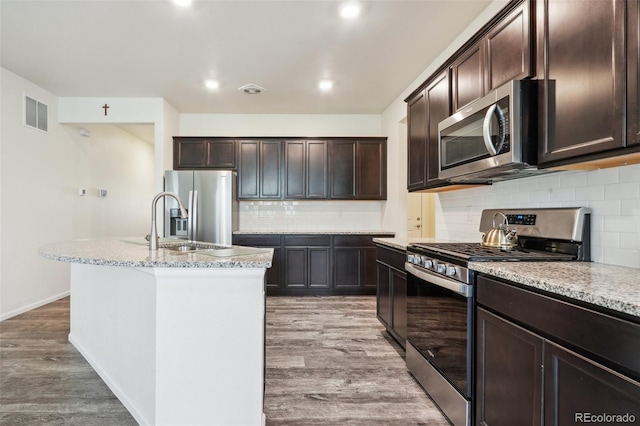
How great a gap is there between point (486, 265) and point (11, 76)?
16.1 ft

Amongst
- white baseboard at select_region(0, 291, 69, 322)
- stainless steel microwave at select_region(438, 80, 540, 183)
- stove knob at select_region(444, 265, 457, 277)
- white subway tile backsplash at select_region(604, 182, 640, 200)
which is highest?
stainless steel microwave at select_region(438, 80, 540, 183)

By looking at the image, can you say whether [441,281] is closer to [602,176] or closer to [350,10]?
[602,176]

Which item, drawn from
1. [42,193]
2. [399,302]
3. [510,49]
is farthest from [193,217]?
[510,49]

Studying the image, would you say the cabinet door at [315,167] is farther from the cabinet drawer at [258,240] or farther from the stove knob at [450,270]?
the stove knob at [450,270]

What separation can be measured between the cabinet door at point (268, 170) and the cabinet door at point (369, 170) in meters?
1.19

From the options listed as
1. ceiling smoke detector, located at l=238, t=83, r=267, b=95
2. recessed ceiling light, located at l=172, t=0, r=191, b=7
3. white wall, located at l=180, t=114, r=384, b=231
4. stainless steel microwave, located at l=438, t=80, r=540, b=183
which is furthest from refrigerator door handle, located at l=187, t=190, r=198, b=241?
stainless steel microwave, located at l=438, t=80, r=540, b=183

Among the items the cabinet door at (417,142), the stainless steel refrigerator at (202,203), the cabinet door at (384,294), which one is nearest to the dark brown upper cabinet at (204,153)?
the stainless steel refrigerator at (202,203)

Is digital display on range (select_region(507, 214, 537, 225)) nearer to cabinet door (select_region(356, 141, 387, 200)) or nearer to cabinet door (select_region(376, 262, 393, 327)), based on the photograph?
cabinet door (select_region(376, 262, 393, 327))

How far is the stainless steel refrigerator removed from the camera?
4488 mm

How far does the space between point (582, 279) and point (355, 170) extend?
3.99 m

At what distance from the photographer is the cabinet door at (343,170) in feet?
16.7

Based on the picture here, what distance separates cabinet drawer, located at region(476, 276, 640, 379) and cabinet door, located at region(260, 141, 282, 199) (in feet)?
12.8

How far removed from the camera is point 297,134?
17.5 ft

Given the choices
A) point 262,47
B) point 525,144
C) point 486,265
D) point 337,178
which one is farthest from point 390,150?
point 486,265
